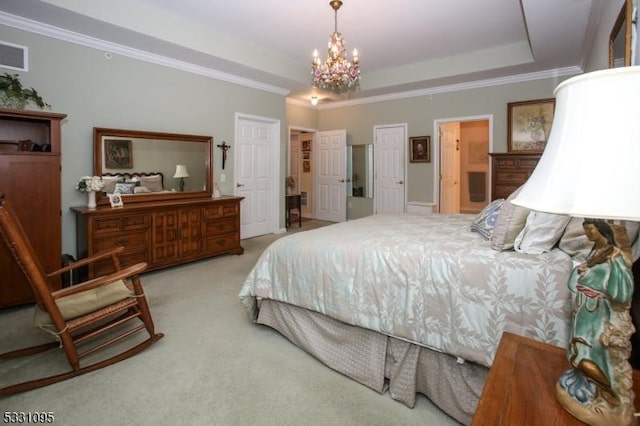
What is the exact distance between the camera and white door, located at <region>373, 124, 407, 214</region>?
21.8 ft

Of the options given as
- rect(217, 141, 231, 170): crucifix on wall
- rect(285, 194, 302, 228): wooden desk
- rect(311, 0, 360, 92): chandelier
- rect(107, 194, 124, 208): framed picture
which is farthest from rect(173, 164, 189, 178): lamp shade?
rect(285, 194, 302, 228): wooden desk

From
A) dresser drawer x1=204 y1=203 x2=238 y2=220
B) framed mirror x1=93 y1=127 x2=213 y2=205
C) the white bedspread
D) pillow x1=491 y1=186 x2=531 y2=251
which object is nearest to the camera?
the white bedspread

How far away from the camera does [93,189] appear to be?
11.6ft

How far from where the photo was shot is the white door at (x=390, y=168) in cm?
664

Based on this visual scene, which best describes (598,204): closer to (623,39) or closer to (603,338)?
(603,338)

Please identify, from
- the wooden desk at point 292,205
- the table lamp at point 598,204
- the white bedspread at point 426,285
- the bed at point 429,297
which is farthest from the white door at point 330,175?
the table lamp at point 598,204

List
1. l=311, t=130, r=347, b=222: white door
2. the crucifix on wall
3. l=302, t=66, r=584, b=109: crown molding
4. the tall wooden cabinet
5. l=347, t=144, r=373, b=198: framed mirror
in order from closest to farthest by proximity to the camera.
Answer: the tall wooden cabinet → l=302, t=66, r=584, b=109: crown molding → the crucifix on wall → l=347, t=144, r=373, b=198: framed mirror → l=311, t=130, r=347, b=222: white door

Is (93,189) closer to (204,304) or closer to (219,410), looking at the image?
(204,304)

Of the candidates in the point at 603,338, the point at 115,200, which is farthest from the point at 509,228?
the point at 115,200

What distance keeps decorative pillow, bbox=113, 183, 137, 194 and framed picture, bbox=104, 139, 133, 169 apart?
21cm

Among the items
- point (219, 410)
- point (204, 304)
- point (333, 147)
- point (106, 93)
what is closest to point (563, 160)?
point (219, 410)

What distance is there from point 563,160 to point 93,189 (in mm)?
4033

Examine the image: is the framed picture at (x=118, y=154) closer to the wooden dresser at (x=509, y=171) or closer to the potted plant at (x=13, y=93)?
the potted plant at (x=13, y=93)

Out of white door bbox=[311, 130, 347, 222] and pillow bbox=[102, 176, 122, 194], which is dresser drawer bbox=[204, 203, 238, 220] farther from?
white door bbox=[311, 130, 347, 222]
